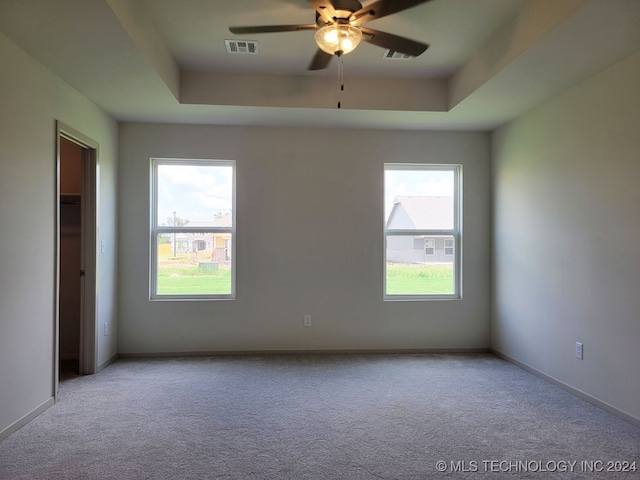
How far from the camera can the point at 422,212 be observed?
14.4ft

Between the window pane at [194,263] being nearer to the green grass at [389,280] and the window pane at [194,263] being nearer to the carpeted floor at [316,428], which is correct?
the green grass at [389,280]

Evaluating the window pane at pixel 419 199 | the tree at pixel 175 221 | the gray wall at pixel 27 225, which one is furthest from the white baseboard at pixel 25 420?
the window pane at pixel 419 199

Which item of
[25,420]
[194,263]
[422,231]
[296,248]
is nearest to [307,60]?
[296,248]

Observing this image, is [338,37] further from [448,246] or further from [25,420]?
[25,420]

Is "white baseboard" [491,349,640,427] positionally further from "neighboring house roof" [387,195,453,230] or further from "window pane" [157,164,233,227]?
"window pane" [157,164,233,227]

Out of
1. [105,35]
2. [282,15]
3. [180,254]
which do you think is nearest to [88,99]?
[105,35]

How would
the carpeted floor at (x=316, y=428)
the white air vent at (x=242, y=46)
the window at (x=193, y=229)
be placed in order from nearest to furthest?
the carpeted floor at (x=316, y=428) < the white air vent at (x=242, y=46) < the window at (x=193, y=229)

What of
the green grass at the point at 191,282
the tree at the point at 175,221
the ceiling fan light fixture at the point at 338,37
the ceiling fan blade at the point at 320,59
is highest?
the ceiling fan blade at the point at 320,59

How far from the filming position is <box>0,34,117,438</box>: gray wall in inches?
92.4

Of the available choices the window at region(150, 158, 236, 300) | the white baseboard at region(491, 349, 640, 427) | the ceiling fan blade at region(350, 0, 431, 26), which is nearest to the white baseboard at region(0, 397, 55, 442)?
the window at region(150, 158, 236, 300)

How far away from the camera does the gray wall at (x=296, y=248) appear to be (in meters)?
4.03

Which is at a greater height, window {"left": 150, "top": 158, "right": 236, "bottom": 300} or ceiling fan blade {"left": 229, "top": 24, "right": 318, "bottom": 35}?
ceiling fan blade {"left": 229, "top": 24, "right": 318, "bottom": 35}

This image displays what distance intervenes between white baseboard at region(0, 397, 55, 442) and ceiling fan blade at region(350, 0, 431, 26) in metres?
3.22

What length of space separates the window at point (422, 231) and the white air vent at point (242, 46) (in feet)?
6.52
